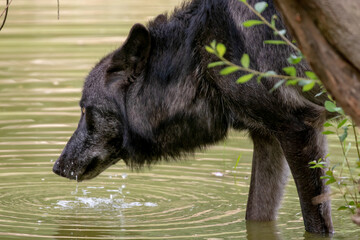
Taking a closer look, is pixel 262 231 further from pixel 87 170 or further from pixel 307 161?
pixel 87 170

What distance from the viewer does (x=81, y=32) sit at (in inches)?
736

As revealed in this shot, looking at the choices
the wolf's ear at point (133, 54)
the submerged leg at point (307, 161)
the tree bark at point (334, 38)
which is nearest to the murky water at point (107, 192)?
the submerged leg at point (307, 161)

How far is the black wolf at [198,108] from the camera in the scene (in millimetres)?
6023

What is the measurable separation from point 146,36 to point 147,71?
321 mm

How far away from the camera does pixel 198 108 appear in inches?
252

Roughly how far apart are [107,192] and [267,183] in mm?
1750

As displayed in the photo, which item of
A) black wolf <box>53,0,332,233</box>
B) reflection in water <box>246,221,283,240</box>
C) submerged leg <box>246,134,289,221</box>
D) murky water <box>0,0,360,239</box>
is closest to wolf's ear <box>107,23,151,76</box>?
black wolf <box>53,0,332,233</box>

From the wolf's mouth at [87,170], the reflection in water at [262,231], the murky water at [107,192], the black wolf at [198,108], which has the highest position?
the black wolf at [198,108]

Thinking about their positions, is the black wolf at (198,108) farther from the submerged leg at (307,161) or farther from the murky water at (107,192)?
the murky water at (107,192)

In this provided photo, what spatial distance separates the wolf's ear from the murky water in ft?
3.55

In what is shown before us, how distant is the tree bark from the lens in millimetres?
3104

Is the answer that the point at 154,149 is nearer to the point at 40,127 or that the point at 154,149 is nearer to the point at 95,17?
the point at 40,127

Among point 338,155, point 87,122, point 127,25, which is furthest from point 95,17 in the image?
point 87,122

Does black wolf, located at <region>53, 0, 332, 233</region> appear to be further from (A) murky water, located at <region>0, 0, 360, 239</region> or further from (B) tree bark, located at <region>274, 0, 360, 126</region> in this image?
(B) tree bark, located at <region>274, 0, 360, 126</region>
